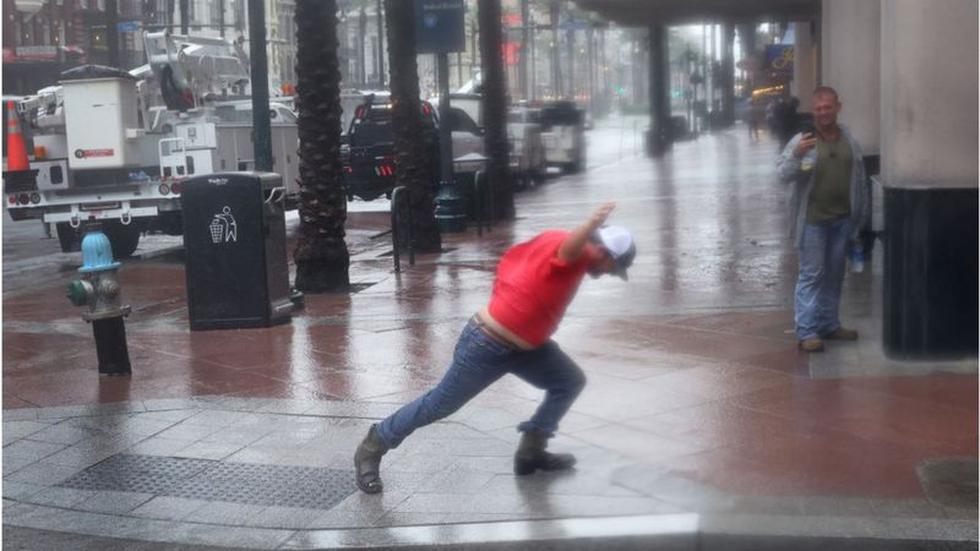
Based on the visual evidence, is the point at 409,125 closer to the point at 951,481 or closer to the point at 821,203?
the point at 821,203

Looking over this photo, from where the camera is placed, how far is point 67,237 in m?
20.8

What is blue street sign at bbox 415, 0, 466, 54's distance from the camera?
20.1m

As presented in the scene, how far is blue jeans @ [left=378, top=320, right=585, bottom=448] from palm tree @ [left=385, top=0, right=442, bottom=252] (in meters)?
11.1

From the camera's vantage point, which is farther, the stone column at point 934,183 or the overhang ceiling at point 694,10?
the overhang ceiling at point 694,10

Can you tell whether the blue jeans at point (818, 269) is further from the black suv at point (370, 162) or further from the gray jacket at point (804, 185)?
the black suv at point (370, 162)

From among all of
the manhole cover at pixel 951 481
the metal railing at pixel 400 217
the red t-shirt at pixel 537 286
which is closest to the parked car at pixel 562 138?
the metal railing at pixel 400 217

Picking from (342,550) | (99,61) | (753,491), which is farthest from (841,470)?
(99,61)

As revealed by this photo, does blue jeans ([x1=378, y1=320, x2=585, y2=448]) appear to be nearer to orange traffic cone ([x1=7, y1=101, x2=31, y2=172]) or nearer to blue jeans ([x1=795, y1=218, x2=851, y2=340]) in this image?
blue jeans ([x1=795, y1=218, x2=851, y2=340])

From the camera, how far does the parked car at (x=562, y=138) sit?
36469 millimetres

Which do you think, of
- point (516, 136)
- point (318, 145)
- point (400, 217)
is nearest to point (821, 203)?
point (318, 145)

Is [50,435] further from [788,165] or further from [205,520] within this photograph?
[788,165]

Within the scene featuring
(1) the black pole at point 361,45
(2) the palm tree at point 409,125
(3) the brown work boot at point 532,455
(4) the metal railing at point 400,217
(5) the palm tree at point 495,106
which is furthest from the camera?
(1) the black pole at point 361,45

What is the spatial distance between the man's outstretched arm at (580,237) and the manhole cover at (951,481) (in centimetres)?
193

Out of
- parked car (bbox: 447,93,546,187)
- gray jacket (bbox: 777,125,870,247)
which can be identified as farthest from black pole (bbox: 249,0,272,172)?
parked car (bbox: 447,93,546,187)
